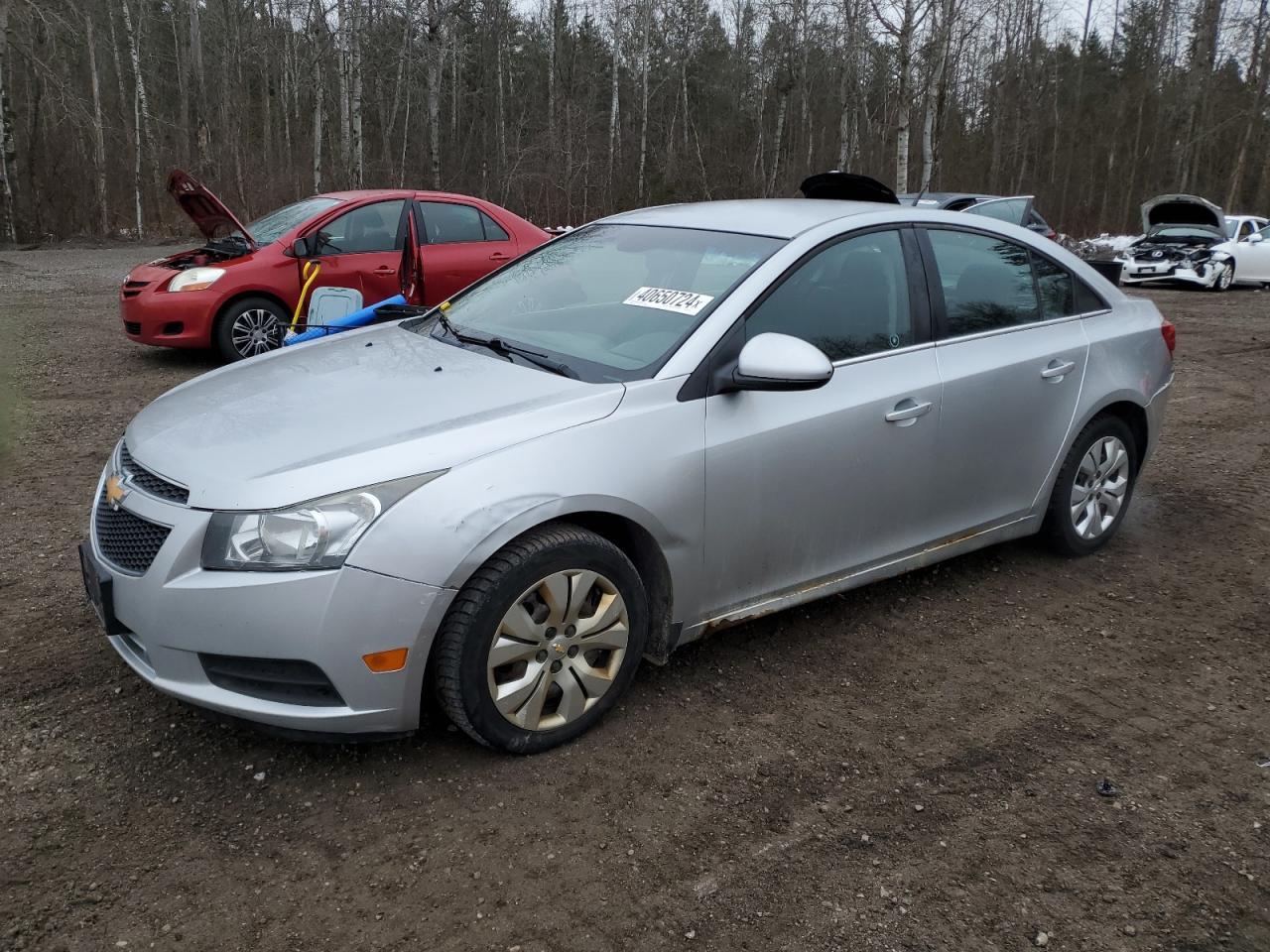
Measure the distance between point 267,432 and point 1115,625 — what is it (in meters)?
3.32

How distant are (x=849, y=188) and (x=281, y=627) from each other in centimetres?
326

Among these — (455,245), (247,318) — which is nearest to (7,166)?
(247,318)

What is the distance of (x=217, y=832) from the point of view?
273 centimetres

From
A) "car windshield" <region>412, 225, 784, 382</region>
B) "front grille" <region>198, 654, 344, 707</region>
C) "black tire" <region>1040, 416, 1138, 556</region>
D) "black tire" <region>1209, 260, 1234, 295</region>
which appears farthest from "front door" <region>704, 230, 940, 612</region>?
"black tire" <region>1209, 260, 1234, 295</region>

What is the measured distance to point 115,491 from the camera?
10.2 ft

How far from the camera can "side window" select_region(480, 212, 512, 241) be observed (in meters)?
9.46

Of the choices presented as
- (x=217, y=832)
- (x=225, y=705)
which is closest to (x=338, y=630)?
(x=225, y=705)

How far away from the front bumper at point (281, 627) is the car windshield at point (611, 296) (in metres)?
1.02

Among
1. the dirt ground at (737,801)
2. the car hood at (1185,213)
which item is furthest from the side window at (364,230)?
the car hood at (1185,213)

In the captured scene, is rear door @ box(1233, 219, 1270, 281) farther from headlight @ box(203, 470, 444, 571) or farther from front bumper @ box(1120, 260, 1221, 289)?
headlight @ box(203, 470, 444, 571)

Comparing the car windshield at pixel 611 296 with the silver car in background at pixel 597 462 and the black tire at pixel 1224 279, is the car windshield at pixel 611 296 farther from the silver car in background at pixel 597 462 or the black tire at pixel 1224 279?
the black tire at pixel 1224 279

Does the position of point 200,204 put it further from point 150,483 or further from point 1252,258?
point 1252,258

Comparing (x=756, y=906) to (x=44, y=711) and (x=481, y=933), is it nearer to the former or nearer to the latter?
(x=481, y=933)

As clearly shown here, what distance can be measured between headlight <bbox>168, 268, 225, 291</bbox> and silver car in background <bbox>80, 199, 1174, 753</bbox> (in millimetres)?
4965
